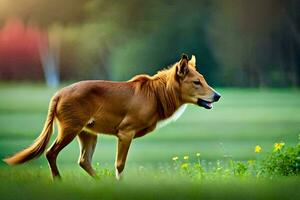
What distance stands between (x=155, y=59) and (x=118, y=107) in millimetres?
888

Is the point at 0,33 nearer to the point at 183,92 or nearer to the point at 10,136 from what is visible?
the point at 10,136

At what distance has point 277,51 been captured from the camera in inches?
270

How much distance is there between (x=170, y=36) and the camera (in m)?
6.76

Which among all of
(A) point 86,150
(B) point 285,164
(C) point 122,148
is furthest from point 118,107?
(B) point 285,164

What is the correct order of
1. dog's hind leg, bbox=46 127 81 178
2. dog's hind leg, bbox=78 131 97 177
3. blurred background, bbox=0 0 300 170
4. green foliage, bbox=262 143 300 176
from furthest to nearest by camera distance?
blurred background, bbox=0 0 300 170 < green foliage, bbox=262 143 300 176 < dog's hind leg, bbox=78 131 97 177 < dog's hind leg, bbox=46 127 81 178

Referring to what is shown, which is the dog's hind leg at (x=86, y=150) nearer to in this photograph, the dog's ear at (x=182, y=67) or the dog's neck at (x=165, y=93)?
the dog's neck at (x=165, y=93)

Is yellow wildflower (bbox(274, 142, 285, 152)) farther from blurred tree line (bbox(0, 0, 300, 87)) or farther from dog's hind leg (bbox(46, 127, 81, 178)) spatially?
dog's hind leg (bbox(46, 127, 81, 178))

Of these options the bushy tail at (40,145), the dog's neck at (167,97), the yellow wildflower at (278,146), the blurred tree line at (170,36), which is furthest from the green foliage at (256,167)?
the bushy tail at (40,145)

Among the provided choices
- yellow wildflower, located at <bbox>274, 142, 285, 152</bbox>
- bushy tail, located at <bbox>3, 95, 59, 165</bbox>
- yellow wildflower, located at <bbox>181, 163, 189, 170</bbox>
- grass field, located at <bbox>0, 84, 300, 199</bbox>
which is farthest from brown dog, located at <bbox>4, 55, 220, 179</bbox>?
yellow wildflower, located at <bbox>274, 142, 285, 152</bbox>

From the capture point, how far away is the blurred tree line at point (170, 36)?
21.8ft

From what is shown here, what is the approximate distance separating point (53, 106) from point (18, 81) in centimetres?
93

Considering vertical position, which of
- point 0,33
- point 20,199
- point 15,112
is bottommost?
point 20,199

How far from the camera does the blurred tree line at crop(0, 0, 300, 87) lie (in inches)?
262

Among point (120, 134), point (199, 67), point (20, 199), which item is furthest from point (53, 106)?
point (199, 67)
